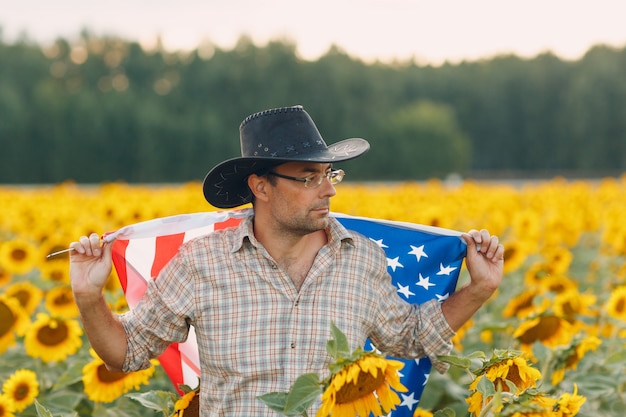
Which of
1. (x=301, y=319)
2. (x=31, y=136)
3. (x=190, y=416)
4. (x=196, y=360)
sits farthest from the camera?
(x=31, y=136)

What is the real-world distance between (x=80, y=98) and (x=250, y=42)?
11.3m

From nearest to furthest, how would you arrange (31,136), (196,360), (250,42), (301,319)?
(301,319), (196,360), (31,136), (250,42)

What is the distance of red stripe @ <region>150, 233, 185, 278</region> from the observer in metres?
2.85

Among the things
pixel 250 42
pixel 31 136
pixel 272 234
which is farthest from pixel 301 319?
pixel 250 42

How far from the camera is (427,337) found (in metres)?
2.60

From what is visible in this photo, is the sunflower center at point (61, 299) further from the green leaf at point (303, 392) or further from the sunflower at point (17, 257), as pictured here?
the green leaf at point (303, 392)

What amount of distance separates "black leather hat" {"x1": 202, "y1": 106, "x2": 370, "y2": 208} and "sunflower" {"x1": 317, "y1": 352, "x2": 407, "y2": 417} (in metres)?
0.64

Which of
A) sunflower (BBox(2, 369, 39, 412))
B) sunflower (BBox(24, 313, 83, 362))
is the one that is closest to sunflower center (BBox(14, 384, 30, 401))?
sunflower (BBox(2, 369, 39, 412))

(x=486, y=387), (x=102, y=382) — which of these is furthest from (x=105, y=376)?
(x=486, y=387)

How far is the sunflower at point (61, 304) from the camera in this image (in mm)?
4277

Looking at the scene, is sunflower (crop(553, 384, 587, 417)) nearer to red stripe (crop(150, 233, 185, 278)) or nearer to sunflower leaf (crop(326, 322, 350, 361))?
sunflower leaf (crop(326, 322, 350, 361))

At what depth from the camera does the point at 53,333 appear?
12.2ft

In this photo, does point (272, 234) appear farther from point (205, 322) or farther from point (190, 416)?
point (190, 416)

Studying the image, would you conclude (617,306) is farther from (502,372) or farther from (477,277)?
(502,372)
